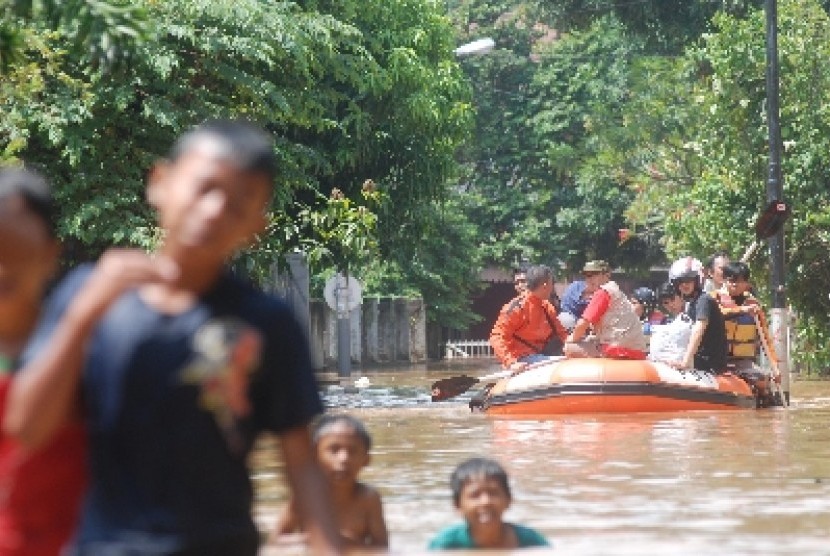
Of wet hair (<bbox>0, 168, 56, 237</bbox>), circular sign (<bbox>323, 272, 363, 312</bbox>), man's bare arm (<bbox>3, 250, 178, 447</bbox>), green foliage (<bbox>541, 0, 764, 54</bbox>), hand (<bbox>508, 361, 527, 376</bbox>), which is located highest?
green foliage (<bbox>541, 0, 764, 54</bbox>)

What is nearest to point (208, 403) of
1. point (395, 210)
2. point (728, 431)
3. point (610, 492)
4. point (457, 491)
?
point (457, 491)

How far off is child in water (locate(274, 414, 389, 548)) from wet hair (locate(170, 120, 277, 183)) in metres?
3.76

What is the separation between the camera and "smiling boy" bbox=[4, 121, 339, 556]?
396cm

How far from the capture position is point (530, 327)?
21.8 metres

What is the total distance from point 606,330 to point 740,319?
1.31 metres

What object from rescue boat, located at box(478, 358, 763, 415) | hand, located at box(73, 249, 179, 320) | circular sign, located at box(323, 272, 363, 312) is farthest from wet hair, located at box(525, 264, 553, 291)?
hand, located at box(73, 249, 179, 320)

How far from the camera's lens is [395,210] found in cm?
3912

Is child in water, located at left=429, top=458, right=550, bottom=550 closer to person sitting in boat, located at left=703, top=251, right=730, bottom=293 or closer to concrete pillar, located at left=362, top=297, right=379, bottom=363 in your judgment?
person sitting in boat, located at left=703, top=251, right=730, bottom=293

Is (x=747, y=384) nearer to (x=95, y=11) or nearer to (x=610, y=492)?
(x=610, y=492)

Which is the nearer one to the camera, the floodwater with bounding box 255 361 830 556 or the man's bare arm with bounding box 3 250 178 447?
the man's bare arm with bounding box 3 250 178 447

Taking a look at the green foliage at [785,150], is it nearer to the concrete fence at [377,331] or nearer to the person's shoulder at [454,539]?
the concrete fence at [377,331]

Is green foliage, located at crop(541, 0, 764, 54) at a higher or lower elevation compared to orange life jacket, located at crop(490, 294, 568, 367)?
higher

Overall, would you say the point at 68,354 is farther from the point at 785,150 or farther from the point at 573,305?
the point at 785,150

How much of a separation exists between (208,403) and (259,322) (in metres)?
0.19
